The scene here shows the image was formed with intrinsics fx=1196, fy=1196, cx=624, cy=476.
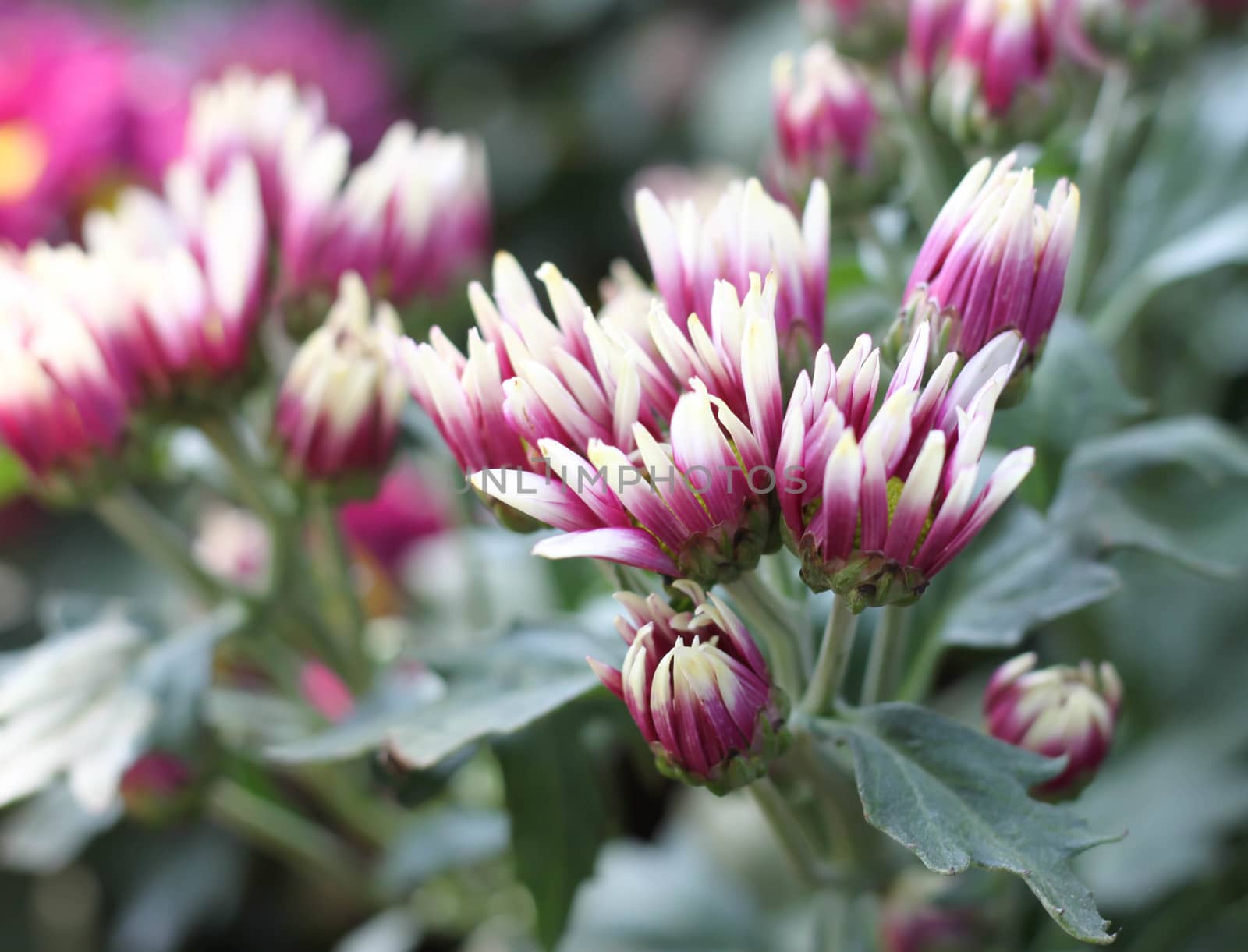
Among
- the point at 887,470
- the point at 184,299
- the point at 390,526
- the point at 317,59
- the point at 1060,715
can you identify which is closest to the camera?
the point at 887,470

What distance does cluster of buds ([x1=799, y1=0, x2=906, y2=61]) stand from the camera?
648 mm

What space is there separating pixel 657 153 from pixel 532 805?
1.08 metres

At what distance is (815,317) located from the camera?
17.3 inches

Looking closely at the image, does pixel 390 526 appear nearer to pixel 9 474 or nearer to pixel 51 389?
pixel 9 474

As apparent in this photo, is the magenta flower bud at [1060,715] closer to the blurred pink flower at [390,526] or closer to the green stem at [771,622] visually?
the green stem at [771,622]

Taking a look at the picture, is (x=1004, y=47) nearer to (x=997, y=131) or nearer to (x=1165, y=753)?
(x=997, y=131)

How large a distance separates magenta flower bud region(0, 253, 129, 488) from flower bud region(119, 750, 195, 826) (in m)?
0.18

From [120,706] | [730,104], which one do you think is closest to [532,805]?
[120,706]

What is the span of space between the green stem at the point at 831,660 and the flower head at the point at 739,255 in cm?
10

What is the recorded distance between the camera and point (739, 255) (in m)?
0.43

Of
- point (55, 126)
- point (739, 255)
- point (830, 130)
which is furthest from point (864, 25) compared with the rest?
point (55, 126)

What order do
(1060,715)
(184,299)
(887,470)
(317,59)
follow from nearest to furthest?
(887,470), (1060,715), (184,299), (317,59)

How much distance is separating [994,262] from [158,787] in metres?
0.53

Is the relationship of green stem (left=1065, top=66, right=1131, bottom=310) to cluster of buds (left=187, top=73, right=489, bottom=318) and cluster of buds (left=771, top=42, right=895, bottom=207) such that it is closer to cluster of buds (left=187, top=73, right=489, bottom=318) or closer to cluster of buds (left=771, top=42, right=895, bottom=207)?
cluster of buds (left=771, top=42, right=895, bottom=207)
